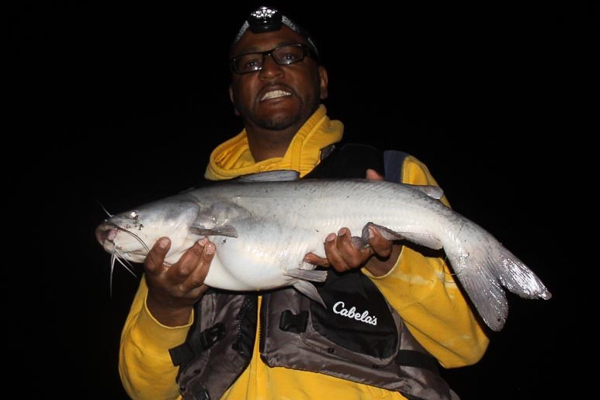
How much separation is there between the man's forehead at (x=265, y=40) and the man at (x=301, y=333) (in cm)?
60

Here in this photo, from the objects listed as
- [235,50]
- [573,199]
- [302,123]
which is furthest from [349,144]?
[573,199]

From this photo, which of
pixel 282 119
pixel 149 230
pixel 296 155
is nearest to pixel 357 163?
pixel 296 155

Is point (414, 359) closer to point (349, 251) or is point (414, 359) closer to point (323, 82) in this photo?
point (349, 251)

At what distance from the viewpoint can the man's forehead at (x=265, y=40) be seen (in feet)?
9.61

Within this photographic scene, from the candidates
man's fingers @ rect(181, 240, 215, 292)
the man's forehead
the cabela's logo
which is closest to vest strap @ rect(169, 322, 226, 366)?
man's fingers @ rect(181, 240, 215, 292)

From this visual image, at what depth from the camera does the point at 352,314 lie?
2.30 metres

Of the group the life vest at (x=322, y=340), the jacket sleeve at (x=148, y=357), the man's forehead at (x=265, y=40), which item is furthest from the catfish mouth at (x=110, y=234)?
the man's forehead at (x=265, y=40)

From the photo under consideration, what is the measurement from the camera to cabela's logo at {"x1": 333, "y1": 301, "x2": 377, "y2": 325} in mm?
2289

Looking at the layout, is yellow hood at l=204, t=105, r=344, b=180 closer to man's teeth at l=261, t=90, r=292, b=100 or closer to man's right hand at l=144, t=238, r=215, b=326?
man's teeth at l=261, t=90, r=292, b=100

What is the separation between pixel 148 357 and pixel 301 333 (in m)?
0.72

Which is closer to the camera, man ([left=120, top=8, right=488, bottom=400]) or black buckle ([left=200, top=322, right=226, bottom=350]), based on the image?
man ([left=120, top=8, right=488, bottom=400])

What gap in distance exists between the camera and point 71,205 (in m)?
11.1

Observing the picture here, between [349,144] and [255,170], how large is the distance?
535 mm

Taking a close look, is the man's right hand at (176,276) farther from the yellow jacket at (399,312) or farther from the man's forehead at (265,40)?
the man's forehead at (265,40)
